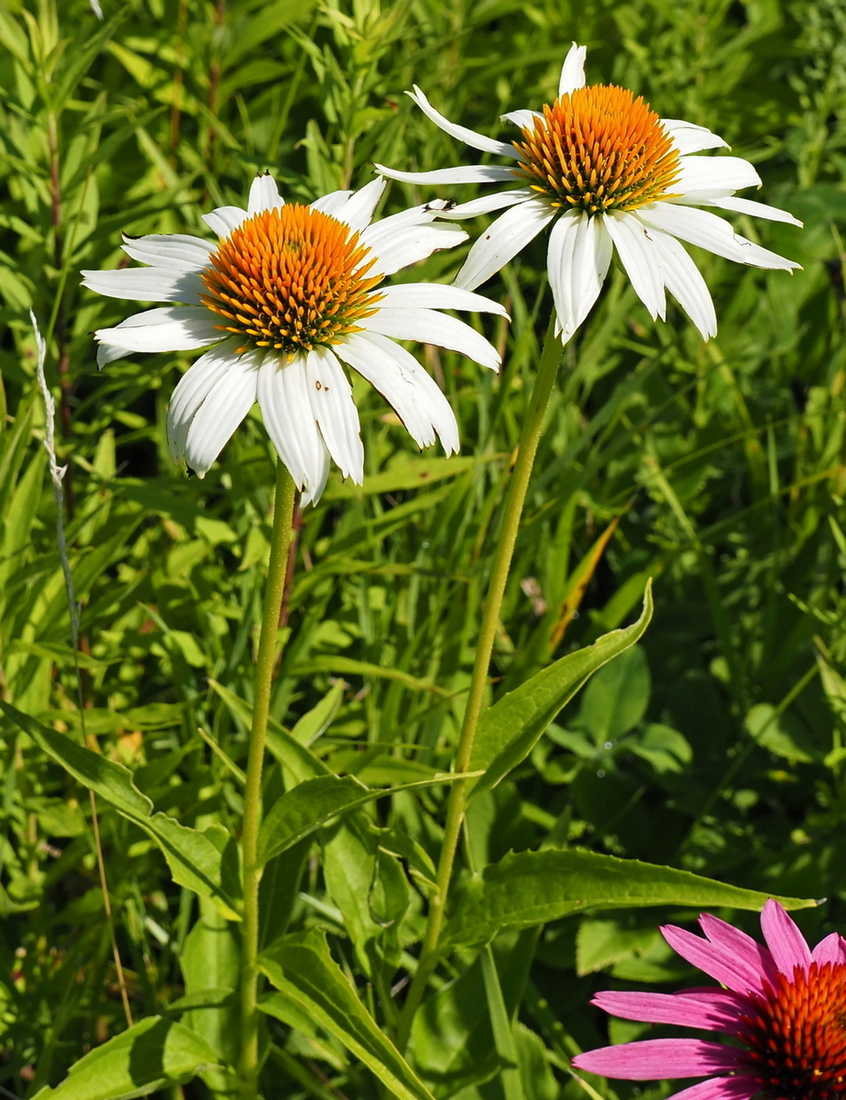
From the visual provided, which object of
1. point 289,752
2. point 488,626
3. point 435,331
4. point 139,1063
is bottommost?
point 139,1063

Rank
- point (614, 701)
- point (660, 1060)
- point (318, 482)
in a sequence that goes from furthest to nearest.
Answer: point (614, 701) → point (660, 1060) → point (318, 482)

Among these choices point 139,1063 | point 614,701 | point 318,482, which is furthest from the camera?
point 614,701

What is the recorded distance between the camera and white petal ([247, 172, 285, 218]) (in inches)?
49.8

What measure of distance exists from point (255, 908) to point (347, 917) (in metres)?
0.21

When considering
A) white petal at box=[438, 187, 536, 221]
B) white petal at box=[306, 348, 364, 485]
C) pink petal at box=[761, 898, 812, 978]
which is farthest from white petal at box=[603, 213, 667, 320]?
pink petal at box=[761, 898, 812, 978]

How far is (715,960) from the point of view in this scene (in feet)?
3.95

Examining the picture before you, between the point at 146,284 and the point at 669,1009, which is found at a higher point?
the point at 146,284

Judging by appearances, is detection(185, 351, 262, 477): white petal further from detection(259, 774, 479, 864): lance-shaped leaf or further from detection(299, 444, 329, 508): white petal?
detection(259, 774, 479, 864): lance-shaped leaf

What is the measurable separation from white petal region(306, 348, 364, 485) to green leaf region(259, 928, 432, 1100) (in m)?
0.58

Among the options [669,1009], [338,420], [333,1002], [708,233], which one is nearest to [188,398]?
[338,420]

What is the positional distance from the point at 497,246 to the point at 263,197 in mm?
320

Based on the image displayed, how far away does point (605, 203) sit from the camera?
3.87 ft

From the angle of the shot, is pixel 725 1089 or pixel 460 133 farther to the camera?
pixel 460 133

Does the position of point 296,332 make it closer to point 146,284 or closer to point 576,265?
point 146,284
